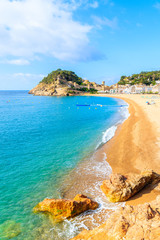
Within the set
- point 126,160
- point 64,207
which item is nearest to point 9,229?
point 64,207

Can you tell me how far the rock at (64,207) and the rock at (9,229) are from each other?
1.20 m

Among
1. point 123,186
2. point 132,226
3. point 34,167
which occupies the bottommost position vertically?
point 34,167

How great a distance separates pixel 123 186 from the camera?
30.5 ft

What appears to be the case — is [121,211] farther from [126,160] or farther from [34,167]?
[34,167]

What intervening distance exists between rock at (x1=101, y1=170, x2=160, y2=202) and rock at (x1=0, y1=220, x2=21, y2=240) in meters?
5.36

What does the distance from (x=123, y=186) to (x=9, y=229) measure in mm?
6752

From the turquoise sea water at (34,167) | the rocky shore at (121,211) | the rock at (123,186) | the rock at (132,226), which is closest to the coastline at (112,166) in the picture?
the rock at (123,186)

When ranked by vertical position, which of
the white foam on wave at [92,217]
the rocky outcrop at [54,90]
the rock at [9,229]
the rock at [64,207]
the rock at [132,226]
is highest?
the rocky outcrop at [54,90]

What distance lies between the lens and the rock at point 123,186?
915cm

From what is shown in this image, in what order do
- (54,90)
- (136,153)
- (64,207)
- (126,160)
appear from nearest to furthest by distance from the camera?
(64,207)
(126,160)
(136,153)
(54,90)

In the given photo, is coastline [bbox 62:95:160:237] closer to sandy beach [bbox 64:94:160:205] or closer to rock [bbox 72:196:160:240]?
sandy beach [bbox 64:94:160:205]

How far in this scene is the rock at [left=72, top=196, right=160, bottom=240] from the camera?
4.47 metres

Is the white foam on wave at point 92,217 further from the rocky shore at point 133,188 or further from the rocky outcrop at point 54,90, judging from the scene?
the rocky outcrop at point 54,90

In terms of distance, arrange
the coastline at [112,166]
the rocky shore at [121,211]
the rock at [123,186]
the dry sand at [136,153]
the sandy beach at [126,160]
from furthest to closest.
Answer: the sandy beach at [126,160], the dry sand at [136,153], the rock at [123,186], the coastline at [112,166], the rocky shore at [121,211]
